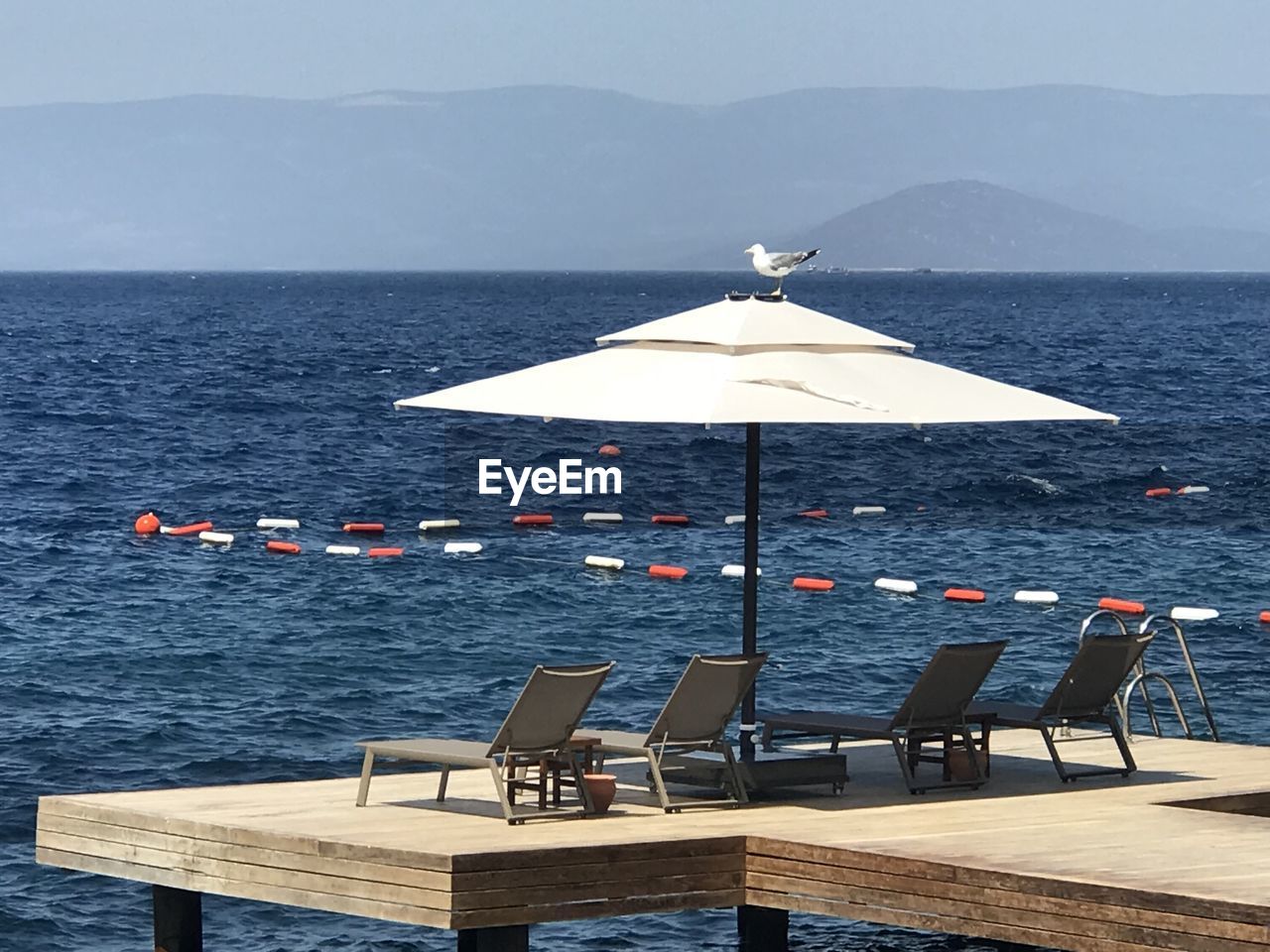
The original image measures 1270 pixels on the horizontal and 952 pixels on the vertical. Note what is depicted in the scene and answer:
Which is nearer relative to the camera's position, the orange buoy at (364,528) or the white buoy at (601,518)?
the orange buoy at (364,528)

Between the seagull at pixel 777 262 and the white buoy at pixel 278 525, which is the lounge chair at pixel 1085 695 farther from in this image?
the white buoy at pixel 278 525

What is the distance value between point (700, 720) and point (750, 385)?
154cm

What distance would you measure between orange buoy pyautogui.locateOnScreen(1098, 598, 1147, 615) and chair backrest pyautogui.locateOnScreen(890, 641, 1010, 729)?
17.2 meters

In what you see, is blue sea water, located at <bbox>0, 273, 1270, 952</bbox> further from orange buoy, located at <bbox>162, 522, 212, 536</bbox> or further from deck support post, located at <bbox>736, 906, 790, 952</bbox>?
deck support post, located at <bbox>736, 906, 790, 952</bbox>

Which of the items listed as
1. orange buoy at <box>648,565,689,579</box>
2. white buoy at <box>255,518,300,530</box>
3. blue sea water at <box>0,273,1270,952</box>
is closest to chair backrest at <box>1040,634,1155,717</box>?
blue sea water at <box>0,273,1270,952</box>

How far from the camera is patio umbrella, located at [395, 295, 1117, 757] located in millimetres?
9867

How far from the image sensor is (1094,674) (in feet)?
35.2

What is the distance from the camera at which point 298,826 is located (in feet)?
30.1

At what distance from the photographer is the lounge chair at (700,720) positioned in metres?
9.56

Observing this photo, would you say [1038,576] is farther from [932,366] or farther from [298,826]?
[298,826]

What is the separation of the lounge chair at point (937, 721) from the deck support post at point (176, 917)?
2.82 metres

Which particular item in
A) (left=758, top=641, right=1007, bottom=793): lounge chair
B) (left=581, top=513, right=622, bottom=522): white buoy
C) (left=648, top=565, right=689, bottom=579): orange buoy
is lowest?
(left=581, top=513, right=622, bottom=522): white buoy

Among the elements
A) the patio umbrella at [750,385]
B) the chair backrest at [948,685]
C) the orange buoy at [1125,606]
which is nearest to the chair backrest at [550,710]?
the patio umbrella at [750,385]

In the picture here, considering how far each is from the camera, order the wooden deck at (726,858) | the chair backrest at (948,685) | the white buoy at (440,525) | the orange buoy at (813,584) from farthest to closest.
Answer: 1. the white buoy at (440,525)
2. the orange buoy at (813,584)
3. the chair backrest at (948,685)
4. the wooden deck at (726,858)
